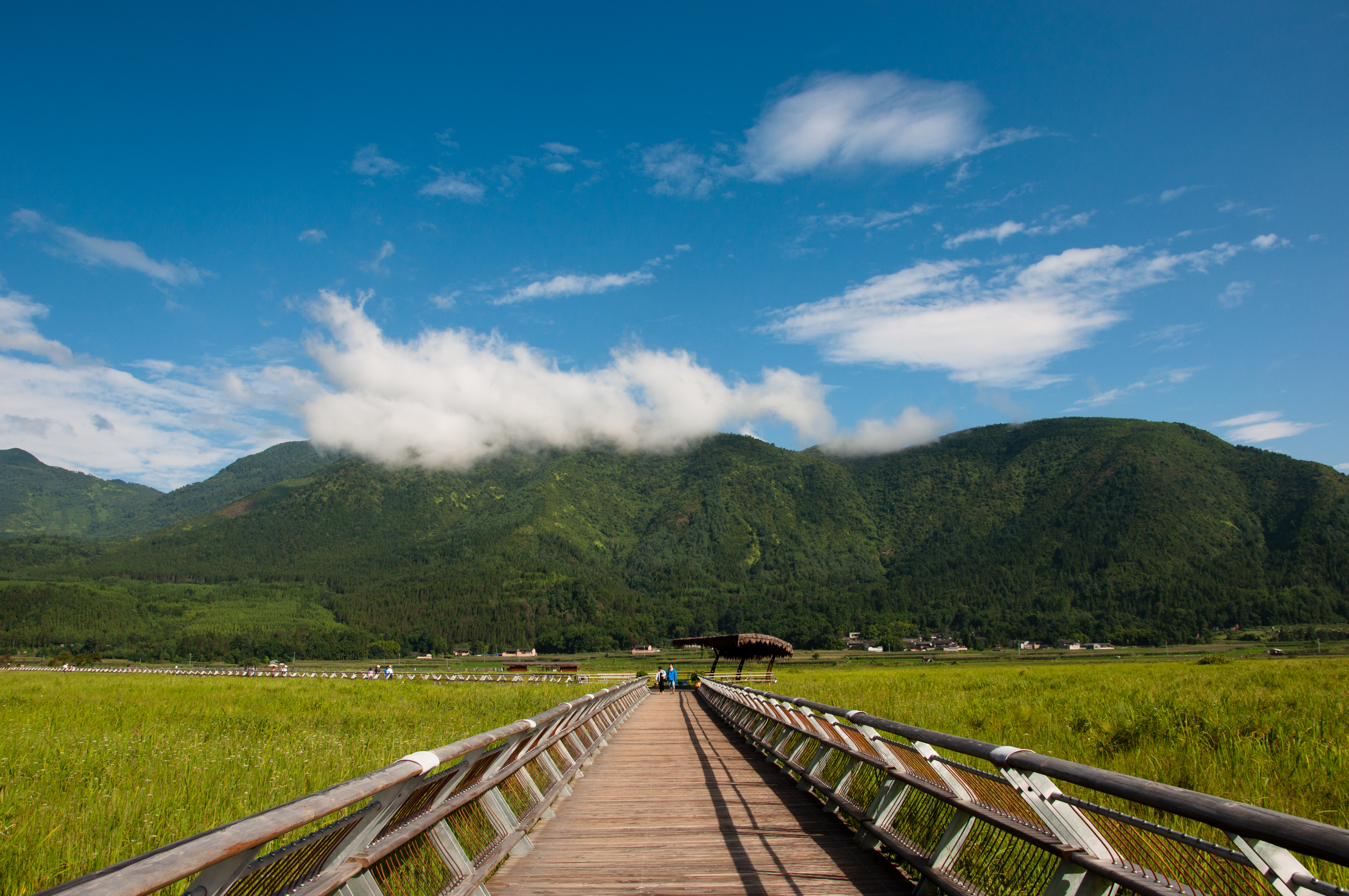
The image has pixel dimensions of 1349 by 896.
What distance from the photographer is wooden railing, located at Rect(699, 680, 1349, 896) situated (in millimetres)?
2033

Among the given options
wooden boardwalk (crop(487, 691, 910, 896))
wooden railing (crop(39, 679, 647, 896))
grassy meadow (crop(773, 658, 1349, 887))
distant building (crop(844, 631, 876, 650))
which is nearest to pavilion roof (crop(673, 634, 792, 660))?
grassy meadow (crop(773, 658, 1349, 887))

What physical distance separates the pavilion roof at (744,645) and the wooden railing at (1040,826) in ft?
63.8

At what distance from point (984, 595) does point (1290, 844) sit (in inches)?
→ 7777

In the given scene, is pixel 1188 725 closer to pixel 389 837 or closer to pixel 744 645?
pixel 389 837

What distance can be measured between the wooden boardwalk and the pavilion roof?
1716 centimetres

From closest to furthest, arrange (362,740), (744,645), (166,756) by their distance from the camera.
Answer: (166,756)
(362,740)
(744,645)

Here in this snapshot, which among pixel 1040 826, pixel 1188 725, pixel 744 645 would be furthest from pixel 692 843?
pixel 744 645

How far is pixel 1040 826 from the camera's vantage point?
3.83 metres

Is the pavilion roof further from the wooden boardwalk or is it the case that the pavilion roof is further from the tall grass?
the wooden boardwalk

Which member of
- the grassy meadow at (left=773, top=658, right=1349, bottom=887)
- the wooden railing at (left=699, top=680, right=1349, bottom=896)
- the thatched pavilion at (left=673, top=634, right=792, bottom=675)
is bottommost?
the thatched pavilion at (left=673, top=634, right=792, bottom=675)

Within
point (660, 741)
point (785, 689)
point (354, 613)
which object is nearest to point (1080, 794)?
point (660, 741)

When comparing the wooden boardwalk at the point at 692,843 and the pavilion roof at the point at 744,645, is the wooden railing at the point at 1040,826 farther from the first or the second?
the pavilion roof at the point at 744,645

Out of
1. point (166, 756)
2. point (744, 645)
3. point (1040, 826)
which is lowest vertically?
point (744, 645)

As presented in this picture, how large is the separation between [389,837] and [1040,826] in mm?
3112
